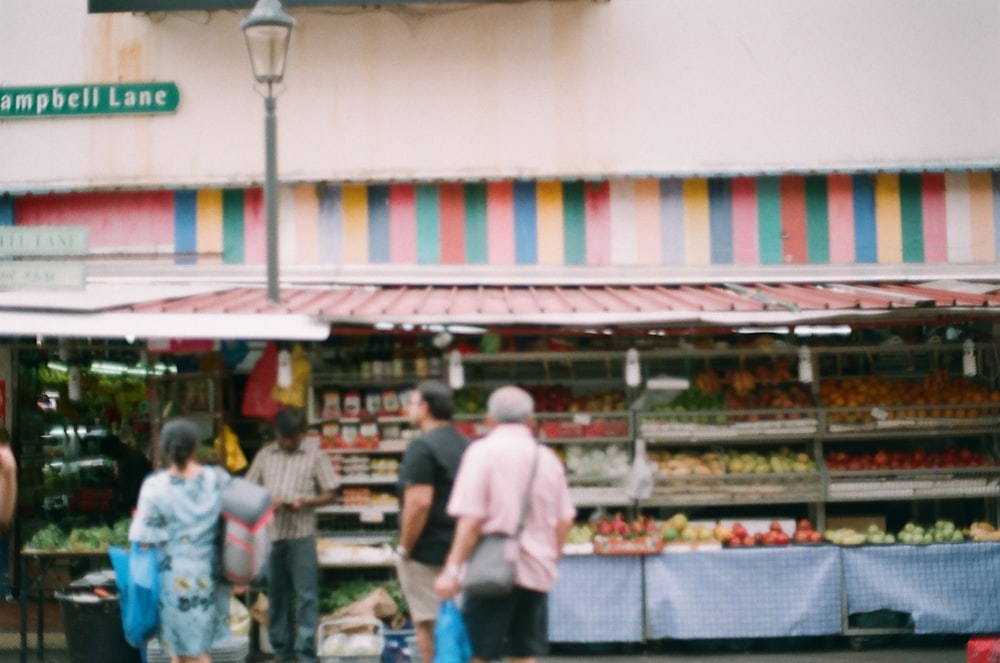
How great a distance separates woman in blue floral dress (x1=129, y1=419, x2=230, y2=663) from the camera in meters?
7.77

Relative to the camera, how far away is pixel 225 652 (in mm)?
9531

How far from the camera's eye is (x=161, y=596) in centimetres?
792

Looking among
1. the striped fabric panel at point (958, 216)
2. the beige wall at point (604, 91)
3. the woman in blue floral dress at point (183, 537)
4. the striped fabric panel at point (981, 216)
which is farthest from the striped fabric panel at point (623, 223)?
the woman in blue floral dress at point (183, 537)

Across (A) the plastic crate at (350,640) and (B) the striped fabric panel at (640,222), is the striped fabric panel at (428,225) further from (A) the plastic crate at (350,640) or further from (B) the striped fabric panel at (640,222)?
(A) the plastic crate at (350,640)

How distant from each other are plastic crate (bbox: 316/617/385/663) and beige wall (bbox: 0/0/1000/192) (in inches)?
175

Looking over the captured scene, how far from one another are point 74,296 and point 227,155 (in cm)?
255

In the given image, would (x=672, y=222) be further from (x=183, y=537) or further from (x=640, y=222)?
(x=183, y=537)

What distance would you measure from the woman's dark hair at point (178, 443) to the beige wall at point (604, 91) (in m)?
4.60

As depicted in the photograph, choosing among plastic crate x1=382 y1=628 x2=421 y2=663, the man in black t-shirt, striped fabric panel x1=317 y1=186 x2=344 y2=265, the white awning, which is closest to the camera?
the man in black t-shirt

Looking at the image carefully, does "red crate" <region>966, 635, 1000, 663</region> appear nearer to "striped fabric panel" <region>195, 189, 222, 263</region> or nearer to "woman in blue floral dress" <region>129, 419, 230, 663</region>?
"woman in blue floral dress" <region>129, 419, 230, 663</region>

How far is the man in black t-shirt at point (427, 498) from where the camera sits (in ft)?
24.3

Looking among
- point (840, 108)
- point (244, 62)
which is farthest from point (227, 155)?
point (840, 108)

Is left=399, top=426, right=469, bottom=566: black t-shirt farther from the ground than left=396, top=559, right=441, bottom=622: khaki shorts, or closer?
farther from the ground

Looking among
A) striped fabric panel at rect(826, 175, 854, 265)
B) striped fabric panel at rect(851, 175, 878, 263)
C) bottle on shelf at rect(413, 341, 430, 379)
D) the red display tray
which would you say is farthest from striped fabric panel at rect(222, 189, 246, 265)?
striped fabric panel at rect(851, 175, 878, 263)
